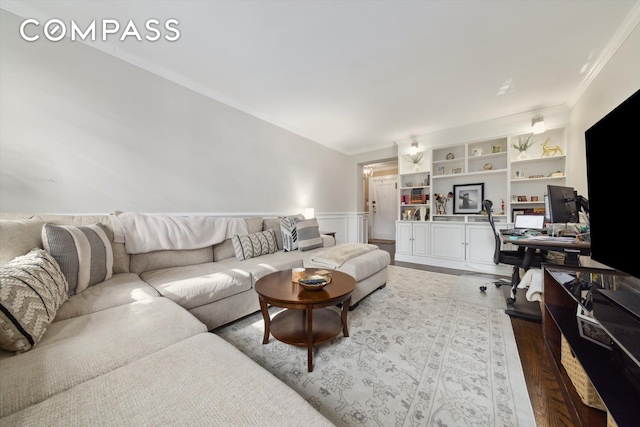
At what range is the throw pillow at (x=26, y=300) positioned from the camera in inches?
30.3

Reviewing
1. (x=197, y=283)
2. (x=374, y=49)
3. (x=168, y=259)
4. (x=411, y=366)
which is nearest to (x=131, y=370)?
(x=197, y=283)

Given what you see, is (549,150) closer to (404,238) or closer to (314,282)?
(404,238)

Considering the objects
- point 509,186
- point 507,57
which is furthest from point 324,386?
point 509,186

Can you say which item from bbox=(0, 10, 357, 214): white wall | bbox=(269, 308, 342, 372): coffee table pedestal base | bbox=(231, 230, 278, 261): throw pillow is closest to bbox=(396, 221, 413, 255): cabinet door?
bbox=(231, 230, 278, 261): throw pillow

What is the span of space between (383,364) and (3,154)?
296 cm

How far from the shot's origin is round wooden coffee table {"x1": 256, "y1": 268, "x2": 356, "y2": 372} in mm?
1301

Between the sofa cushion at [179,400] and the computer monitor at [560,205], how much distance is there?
2.61 meters

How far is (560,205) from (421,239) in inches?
83.3

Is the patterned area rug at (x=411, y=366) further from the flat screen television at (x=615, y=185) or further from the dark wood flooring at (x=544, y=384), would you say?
the flat screen television at (x=615, y=185)

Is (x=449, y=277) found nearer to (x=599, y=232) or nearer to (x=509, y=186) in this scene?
(x=509, y=186)

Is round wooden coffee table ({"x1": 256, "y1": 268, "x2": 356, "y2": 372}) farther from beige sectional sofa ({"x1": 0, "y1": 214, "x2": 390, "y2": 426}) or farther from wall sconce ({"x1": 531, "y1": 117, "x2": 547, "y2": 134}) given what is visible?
wall sconce ({"x1": 531, "y1": 117, "x2": 547, "y2": 134})

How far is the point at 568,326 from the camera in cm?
111

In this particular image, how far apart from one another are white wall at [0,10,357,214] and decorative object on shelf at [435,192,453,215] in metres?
3.23

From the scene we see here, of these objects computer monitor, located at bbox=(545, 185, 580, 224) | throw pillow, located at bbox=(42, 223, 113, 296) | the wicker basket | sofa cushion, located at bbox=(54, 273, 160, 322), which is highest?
computer monitor, located at bbox=(545, 185, 580, 224)
